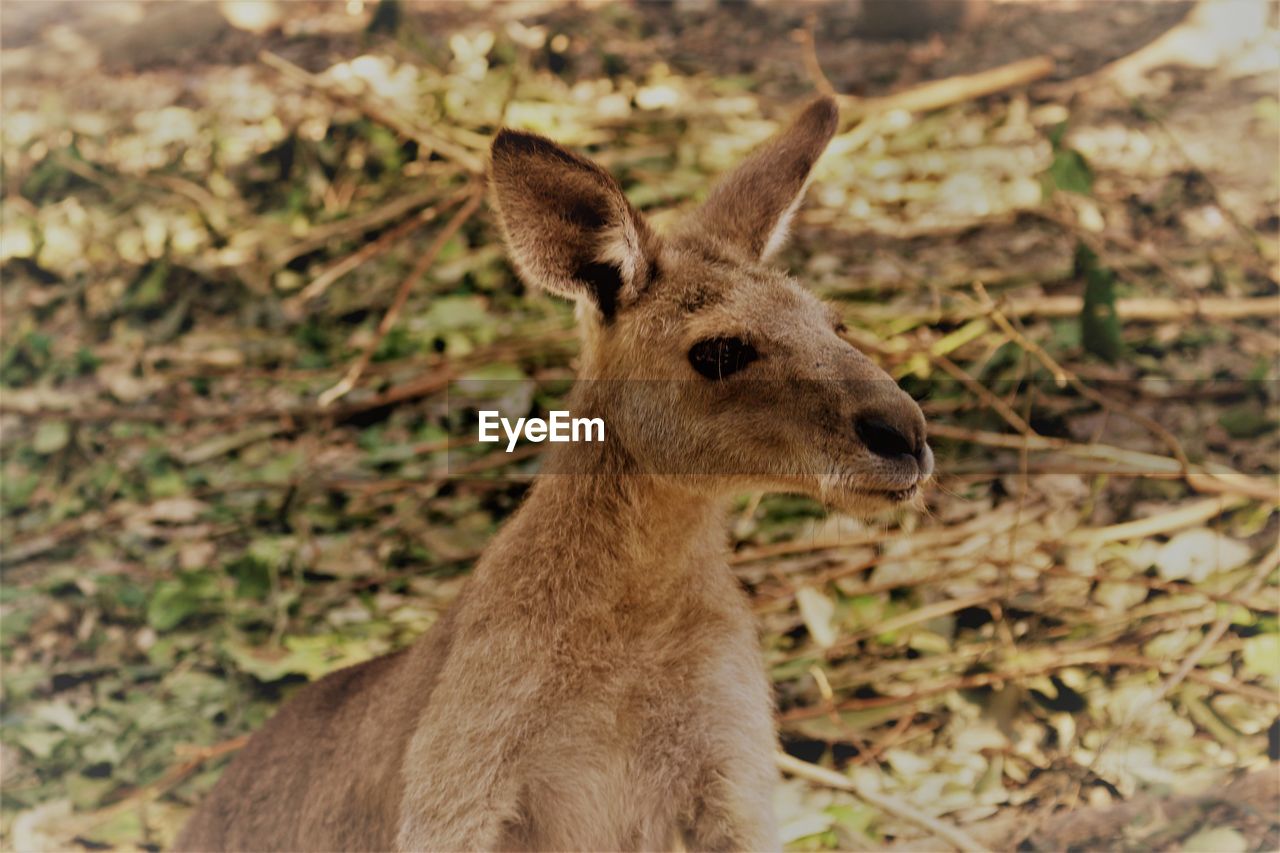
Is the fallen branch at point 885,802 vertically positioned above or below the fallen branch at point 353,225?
below

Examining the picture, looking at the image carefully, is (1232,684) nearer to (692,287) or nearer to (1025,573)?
(1025,573)

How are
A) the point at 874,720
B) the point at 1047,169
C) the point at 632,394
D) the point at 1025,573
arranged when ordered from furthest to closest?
the point at 1047,169 < the point at 1025,573 < the point at 874,720 < the point at 632,394

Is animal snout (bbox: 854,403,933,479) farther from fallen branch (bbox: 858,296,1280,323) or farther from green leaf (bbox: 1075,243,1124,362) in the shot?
green leaf (bbox: 1075,243,1124,362)

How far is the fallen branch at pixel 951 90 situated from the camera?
3.82m

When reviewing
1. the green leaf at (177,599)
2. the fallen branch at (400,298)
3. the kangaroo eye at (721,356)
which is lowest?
the green leaf at (177,599)

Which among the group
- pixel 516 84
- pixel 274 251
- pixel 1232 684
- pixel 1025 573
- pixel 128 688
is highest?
pixel 516 84

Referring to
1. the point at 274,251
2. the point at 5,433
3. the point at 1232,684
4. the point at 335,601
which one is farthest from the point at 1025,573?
the point at 5,433

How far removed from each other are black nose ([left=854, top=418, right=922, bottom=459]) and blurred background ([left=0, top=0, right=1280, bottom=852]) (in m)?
1.24

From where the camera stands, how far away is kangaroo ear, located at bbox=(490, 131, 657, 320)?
204cm

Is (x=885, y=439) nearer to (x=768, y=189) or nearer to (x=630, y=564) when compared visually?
(x=630, y=564)

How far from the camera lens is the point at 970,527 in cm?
350

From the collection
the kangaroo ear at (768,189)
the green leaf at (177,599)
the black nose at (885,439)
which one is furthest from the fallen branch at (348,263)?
the black nose at (885,439)

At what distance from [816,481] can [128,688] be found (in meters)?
2.36

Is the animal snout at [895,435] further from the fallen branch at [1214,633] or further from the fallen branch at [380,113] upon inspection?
the fallen branch at [380,113]
